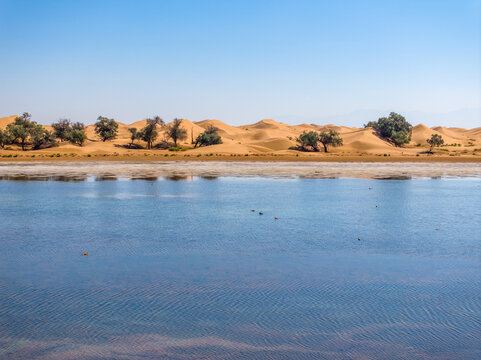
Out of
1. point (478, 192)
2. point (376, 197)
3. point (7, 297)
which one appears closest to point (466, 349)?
point (7, 297)

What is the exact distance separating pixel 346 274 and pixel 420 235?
4648 mm

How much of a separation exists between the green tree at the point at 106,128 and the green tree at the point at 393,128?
56.2m

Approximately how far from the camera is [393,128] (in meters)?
106

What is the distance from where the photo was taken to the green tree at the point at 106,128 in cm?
9669

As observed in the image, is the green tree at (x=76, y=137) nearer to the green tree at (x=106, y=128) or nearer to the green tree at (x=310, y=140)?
the green tree at (x=106, y=128)

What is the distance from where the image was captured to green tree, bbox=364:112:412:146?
102 meters

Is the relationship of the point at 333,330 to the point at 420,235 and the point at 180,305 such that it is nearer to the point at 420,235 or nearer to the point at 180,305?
the point at 180,305

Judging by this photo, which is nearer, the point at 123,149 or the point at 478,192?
the point at 478,192

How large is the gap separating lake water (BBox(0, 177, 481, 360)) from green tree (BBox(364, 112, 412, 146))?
89348 mm

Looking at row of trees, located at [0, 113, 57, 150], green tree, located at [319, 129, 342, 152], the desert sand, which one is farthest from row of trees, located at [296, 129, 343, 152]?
row of trees, located at [0, 113, 57, 150]

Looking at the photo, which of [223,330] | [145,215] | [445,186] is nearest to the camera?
[223,330]

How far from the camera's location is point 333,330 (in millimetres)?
6285

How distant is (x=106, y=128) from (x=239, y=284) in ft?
308

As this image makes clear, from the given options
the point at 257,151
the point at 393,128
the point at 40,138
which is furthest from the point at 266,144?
the point at 40,138
